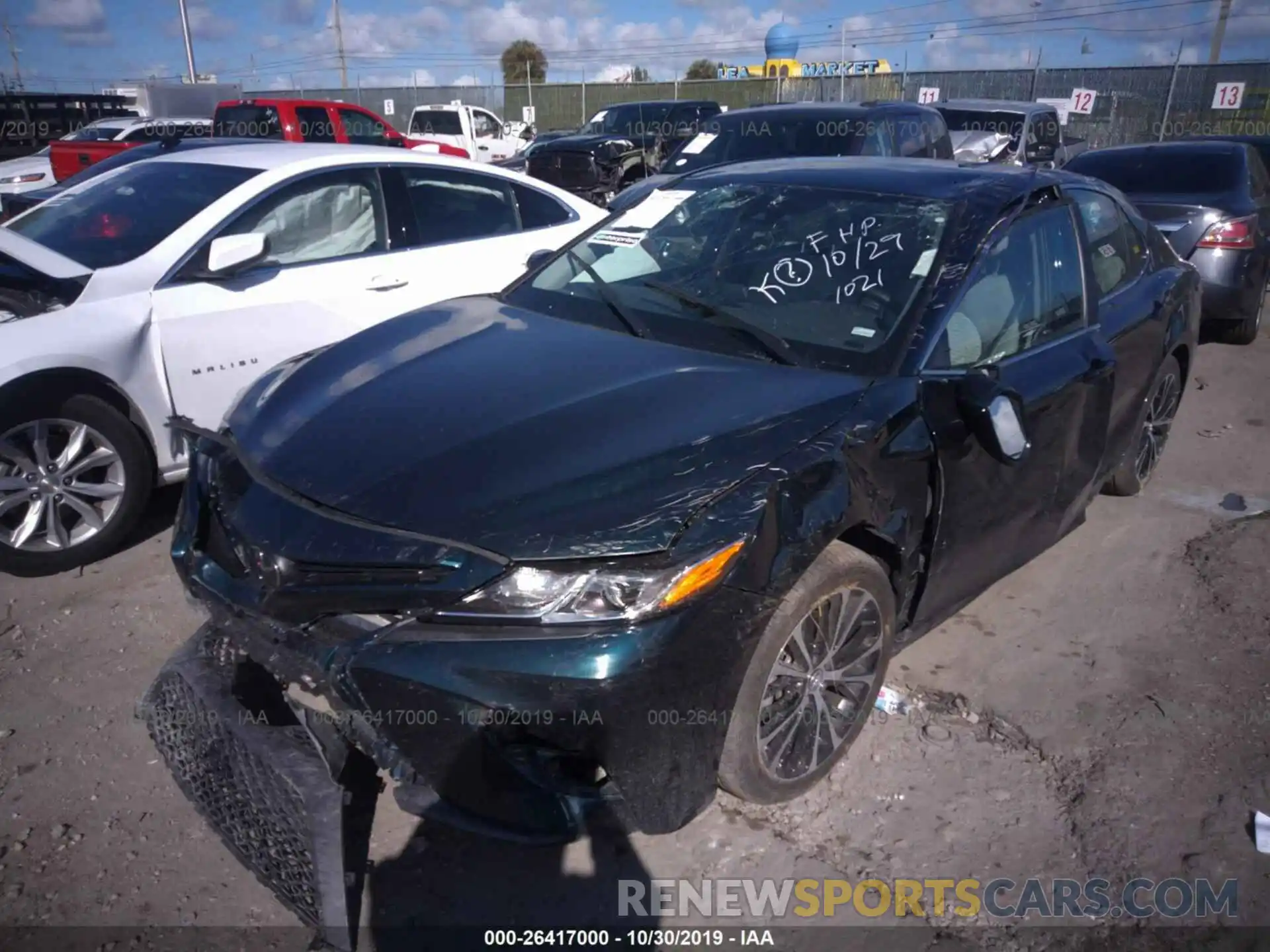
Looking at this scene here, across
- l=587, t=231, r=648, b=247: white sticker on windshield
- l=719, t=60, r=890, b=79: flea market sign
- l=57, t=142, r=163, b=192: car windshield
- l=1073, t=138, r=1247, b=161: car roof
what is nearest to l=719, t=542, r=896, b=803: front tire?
l=587, t=231, r=648, b=247: white sticker on windshield

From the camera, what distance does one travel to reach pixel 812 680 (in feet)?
8.79

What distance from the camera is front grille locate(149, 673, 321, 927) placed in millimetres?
2227

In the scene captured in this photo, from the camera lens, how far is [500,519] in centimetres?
222

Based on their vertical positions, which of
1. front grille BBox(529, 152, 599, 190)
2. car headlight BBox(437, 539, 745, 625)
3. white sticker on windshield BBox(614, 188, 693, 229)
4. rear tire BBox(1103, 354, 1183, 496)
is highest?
white sticker on windshield BBox(614, 188, 693, 229)

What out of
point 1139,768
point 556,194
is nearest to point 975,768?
point 1139,768

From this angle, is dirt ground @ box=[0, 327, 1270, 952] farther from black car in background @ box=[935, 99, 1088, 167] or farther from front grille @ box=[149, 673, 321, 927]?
black car in background @ box=[935, 99, 1088, 167]

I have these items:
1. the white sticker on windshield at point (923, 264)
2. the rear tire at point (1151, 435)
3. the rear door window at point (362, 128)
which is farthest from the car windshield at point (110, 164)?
the rear door window at point (362, 128)

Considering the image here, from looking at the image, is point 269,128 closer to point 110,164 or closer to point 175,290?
point 110,164

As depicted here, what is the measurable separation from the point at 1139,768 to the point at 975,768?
53cm

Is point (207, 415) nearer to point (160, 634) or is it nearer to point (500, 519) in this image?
point (160, 634)

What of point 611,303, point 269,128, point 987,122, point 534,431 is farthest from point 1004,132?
point 534,431

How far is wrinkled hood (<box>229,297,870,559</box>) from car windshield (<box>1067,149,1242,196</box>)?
6462 mm

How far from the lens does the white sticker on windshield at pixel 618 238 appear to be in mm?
3658

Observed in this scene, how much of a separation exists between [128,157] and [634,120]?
13473 mm
